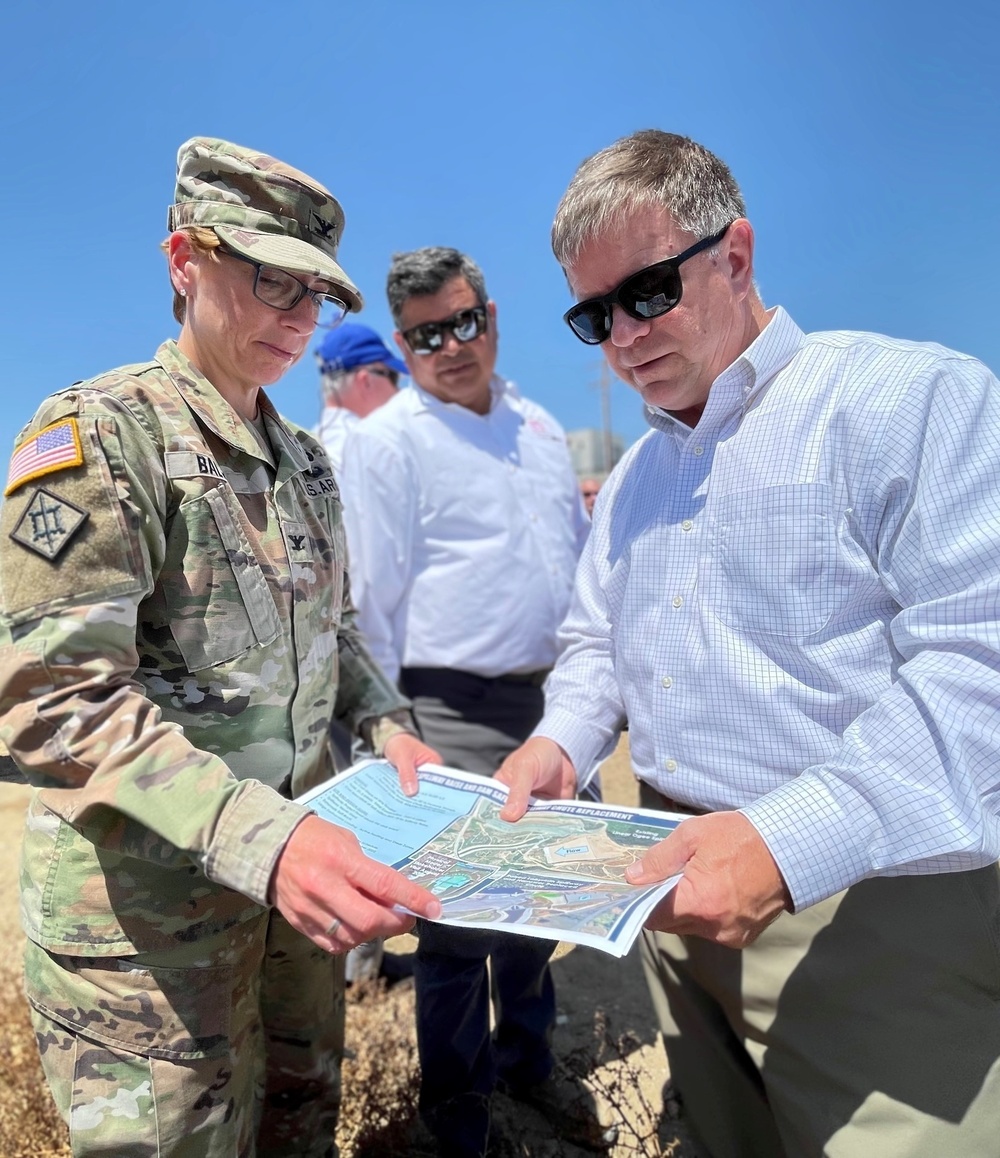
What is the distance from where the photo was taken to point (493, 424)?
12.2ft

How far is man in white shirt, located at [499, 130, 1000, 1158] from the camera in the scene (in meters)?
1.49

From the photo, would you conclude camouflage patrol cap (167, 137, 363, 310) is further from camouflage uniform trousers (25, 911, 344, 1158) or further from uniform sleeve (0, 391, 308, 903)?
camouflage uniform trousers (25, 911, 344, 1158)

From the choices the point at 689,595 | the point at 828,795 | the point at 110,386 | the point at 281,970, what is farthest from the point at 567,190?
the point at 281,970

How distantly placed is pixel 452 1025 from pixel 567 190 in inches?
85.8

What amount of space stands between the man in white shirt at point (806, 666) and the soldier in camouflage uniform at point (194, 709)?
1.97 feet

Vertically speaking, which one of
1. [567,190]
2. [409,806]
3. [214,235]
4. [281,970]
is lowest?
[281,970]

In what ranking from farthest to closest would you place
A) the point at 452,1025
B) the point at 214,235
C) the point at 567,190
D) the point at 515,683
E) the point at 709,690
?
the point at 515,683, the point at 452,1025, the point at 567,190, the point at 709,690, the point at 214,235

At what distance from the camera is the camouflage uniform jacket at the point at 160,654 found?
137cm

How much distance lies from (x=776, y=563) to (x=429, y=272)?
2.43m

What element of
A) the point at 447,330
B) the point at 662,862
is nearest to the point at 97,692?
the point at 662,862

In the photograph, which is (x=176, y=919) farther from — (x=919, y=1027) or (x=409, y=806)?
(x=919, y=1027)

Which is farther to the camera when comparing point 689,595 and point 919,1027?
point 689,595

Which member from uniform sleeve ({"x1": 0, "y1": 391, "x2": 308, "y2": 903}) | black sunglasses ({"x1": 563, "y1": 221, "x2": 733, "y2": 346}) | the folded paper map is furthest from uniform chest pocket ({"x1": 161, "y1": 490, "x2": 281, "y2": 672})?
black sunglasses ({"x1": 563, "y1": 221, "x2": 733, "y2": 346})

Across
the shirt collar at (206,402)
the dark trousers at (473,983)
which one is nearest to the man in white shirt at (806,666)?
the dark trousers at (473,983)
